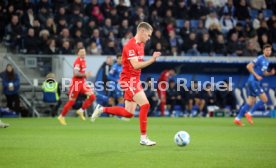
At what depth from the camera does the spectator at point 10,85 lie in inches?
954

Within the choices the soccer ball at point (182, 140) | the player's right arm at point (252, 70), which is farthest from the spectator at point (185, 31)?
the soccer ball at point (182, 140)

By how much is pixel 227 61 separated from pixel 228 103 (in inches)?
92.8

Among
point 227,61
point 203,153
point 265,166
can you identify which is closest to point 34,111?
point 227,61

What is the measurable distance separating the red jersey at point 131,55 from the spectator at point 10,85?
12805mm

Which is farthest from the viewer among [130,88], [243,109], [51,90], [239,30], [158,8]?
[239,30]

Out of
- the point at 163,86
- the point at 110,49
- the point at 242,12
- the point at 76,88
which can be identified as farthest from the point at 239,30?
the point at 76,88

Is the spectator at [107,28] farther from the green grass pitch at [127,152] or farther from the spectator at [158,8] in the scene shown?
the green grass pitch at [127,152]

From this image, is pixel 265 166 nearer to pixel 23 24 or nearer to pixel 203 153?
pixel 203 153

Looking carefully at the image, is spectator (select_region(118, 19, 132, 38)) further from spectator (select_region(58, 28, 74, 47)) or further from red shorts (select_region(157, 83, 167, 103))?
red shorts (select_region(157, 83, 167, 103))

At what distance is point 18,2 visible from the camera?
26156mm

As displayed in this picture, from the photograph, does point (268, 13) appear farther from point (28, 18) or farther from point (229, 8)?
point (28, 18)

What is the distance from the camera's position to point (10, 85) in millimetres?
24375

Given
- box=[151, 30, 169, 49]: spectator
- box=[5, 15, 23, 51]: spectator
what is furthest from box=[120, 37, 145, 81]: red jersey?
box=[151, 30, 169, 49]: spectator

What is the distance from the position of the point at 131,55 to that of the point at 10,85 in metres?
13.6
